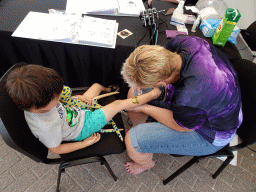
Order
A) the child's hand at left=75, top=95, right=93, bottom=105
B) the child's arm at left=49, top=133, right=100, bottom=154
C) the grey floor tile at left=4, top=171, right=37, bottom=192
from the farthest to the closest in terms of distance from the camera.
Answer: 1. the grey floor tile at left=4, top=171, right=37, bottom=192
2. the child's hand at left=75, top=95, right=93, bottom=105
3. the child's arm at left=49, top=133, right=100, bottom=154

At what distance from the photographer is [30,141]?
0.76 m

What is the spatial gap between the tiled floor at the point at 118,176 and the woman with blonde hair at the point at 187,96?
0.49 m

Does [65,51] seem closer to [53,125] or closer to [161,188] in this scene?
[53,125]

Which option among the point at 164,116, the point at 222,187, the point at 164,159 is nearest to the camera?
the point at 164,116

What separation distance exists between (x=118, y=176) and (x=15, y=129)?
38.3 inches

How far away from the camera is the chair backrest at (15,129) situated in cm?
64

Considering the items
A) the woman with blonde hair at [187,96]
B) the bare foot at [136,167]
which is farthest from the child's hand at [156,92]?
the bare foot at [136,167]

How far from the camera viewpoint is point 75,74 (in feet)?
4.79

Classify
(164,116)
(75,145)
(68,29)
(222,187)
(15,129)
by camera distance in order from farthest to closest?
(222,187), (68,29), (164,116), (75,145), (15,129)

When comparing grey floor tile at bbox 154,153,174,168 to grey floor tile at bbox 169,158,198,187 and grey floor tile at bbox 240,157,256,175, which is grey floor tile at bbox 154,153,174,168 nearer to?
grey floor tile at bbox 169,158,198,187

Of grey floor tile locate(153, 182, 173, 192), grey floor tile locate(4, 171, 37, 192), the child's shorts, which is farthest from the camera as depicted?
grey floor tile locate(153, 182, 173, 192)

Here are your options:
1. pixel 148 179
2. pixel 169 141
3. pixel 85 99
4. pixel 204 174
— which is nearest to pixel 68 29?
pixel 85 99

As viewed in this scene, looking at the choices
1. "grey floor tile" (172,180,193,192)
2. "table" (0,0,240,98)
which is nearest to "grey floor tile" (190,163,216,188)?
"grey floor tile" (172,180,193,192)

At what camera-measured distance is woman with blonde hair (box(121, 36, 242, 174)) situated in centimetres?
75
